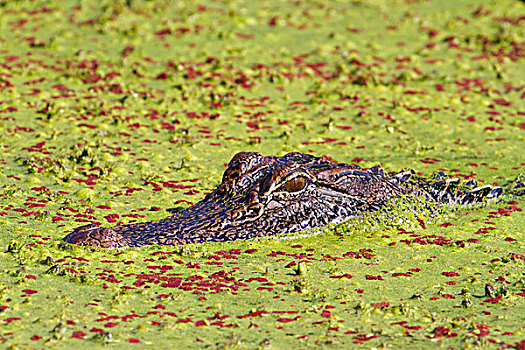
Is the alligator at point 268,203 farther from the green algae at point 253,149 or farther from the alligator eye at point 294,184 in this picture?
the green algae at point 253,149

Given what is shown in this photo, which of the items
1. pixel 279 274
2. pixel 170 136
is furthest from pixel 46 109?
pixel 279 274

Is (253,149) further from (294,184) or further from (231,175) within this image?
(294,184)

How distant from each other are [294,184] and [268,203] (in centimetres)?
29

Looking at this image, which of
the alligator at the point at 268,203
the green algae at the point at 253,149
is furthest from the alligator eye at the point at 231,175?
the green algae at the point at 253,149

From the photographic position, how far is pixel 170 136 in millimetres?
8867

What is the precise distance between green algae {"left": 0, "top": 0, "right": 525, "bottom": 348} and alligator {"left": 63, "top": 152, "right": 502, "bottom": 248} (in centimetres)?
13

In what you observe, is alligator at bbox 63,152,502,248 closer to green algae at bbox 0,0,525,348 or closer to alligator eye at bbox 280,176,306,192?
alligator eye at bbox 280,176,306,192

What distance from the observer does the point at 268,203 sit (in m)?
6.48

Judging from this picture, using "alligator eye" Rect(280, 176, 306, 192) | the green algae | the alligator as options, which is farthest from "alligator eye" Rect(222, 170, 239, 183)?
the green algae

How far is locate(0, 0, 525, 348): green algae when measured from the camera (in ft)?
16.2

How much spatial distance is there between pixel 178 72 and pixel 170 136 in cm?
222

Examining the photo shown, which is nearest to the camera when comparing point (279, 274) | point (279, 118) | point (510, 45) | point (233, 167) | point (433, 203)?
point (279, 274)

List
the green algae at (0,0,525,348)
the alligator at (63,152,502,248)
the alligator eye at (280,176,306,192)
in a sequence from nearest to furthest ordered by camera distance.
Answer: the green algae at (0,0,525,348)
the alligator at (63,152,502,248)
the alligator eye at (280,176,306,192)

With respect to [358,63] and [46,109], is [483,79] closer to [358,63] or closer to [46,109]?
[358,63]
